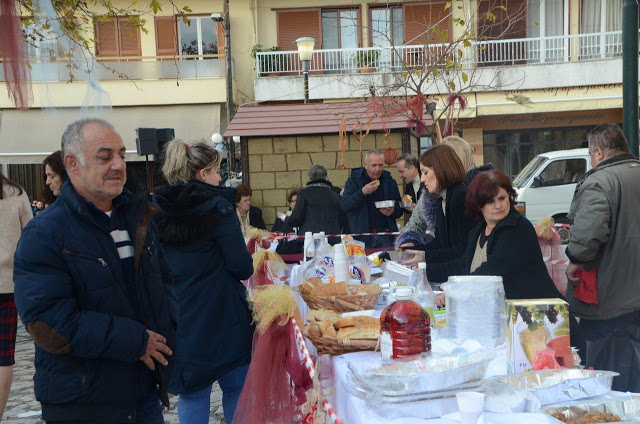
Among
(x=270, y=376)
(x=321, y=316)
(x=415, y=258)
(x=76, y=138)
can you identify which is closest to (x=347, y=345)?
(x=321, y=316)

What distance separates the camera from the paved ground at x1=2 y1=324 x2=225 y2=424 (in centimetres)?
523

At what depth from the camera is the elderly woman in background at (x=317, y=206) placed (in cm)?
816

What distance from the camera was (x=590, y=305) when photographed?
4.22m

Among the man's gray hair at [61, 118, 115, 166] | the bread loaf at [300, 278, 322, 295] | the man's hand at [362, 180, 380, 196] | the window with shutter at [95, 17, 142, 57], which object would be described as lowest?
the bread loaf at [300, 278, 322, 295]

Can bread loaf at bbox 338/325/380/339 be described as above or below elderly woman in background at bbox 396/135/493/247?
below

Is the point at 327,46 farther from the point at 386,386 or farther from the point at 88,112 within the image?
the point at 386,386

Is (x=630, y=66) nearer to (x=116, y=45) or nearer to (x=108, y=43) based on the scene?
(x=116, y=45)

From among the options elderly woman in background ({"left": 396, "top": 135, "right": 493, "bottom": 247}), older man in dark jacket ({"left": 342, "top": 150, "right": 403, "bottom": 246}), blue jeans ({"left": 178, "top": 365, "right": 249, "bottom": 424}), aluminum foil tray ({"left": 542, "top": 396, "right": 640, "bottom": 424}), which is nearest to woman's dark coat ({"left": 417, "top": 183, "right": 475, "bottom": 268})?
elderly woman in background ({"left": 396, "top": 135, "right": 493, "bottom": 247})

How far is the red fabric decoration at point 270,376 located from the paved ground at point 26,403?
1.86 m

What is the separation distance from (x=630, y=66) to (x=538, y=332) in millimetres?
4078

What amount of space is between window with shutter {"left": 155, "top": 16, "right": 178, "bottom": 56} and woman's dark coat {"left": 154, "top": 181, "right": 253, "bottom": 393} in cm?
2097

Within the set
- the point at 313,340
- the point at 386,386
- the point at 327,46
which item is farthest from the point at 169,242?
the point at 327,46

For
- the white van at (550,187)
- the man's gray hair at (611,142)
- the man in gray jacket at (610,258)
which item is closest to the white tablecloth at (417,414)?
the man in gray jacket at (610,258)

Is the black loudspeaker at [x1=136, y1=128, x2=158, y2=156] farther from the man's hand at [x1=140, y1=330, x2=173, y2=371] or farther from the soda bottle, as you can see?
the soda bottle
